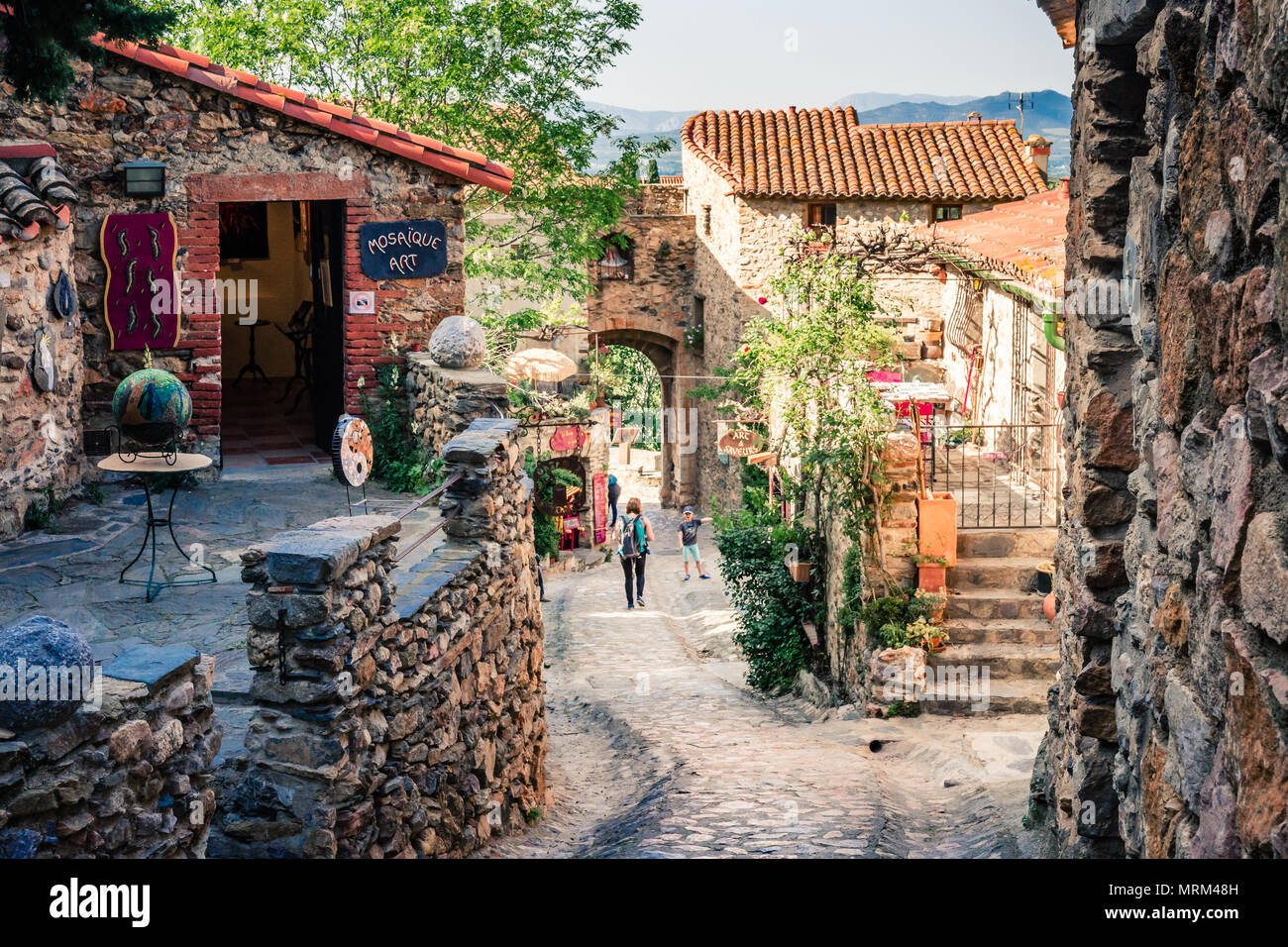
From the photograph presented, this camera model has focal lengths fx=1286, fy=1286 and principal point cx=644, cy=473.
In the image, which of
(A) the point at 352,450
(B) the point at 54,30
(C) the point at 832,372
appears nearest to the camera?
(B) the point at 54,30

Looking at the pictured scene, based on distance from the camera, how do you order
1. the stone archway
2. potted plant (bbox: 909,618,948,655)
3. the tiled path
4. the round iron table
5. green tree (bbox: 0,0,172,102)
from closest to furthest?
→ green tree (bbox: 0,0,172,102) → the round iron table → potted plant (bbox: 909,618,948,655) → the tiled path → the stone archway

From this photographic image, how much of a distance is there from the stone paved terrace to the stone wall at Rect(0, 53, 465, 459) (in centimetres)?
100

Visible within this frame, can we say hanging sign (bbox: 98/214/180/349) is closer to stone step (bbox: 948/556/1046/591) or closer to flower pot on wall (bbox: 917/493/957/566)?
flower pot on wall (bbox: 917/493/957/566)

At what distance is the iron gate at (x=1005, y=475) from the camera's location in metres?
11.3

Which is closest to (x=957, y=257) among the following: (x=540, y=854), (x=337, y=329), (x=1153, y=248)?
(x=337, y=329)

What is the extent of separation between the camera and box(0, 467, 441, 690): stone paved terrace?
684cm

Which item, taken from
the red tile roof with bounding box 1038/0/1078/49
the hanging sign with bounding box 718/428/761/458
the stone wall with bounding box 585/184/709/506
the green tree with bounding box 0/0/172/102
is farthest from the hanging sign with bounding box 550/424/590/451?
the red tile roof with bounding box 1038/0/1078/49

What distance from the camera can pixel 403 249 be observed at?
11.2m

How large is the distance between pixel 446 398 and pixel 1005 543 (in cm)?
486

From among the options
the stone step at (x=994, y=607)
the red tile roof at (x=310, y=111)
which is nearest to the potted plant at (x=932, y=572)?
the stone step at (x=994, y=607)

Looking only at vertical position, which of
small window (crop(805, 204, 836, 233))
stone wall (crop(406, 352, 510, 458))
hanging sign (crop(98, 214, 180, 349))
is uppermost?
small window (crop(805, 204, 836, 233))

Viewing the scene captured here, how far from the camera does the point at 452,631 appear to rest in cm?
686

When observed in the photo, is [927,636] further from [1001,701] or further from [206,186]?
[206,186]

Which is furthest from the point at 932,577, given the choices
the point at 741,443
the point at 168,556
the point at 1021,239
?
the point at 741,443
